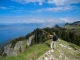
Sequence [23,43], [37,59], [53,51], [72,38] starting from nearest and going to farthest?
[37,59] < [53,51] < [72,38] < [23,43]

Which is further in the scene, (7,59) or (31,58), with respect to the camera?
(31,58)

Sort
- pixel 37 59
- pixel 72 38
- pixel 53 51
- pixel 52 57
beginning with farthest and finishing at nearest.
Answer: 1. pixel 72 38
2. pixel 53 51
3. pixel 52 57
4. pixel 37 59

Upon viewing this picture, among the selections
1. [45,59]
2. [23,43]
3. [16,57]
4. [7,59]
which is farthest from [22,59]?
[23,43]

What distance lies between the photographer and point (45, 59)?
25.8 metres

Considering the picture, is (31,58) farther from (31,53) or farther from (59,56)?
(59,56)

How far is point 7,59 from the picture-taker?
23.3 metres

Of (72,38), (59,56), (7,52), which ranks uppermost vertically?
(59,56)

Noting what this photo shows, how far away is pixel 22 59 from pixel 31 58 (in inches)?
85.0

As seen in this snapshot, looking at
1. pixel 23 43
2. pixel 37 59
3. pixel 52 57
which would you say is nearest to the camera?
pixel 37 59

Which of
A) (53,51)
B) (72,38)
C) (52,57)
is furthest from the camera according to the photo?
(72,38)

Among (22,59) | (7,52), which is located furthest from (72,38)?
(7,52)

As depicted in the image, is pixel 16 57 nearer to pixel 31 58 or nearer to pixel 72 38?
pixel 31 58

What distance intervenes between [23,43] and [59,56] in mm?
164261

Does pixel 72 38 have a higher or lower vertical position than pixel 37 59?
lower
